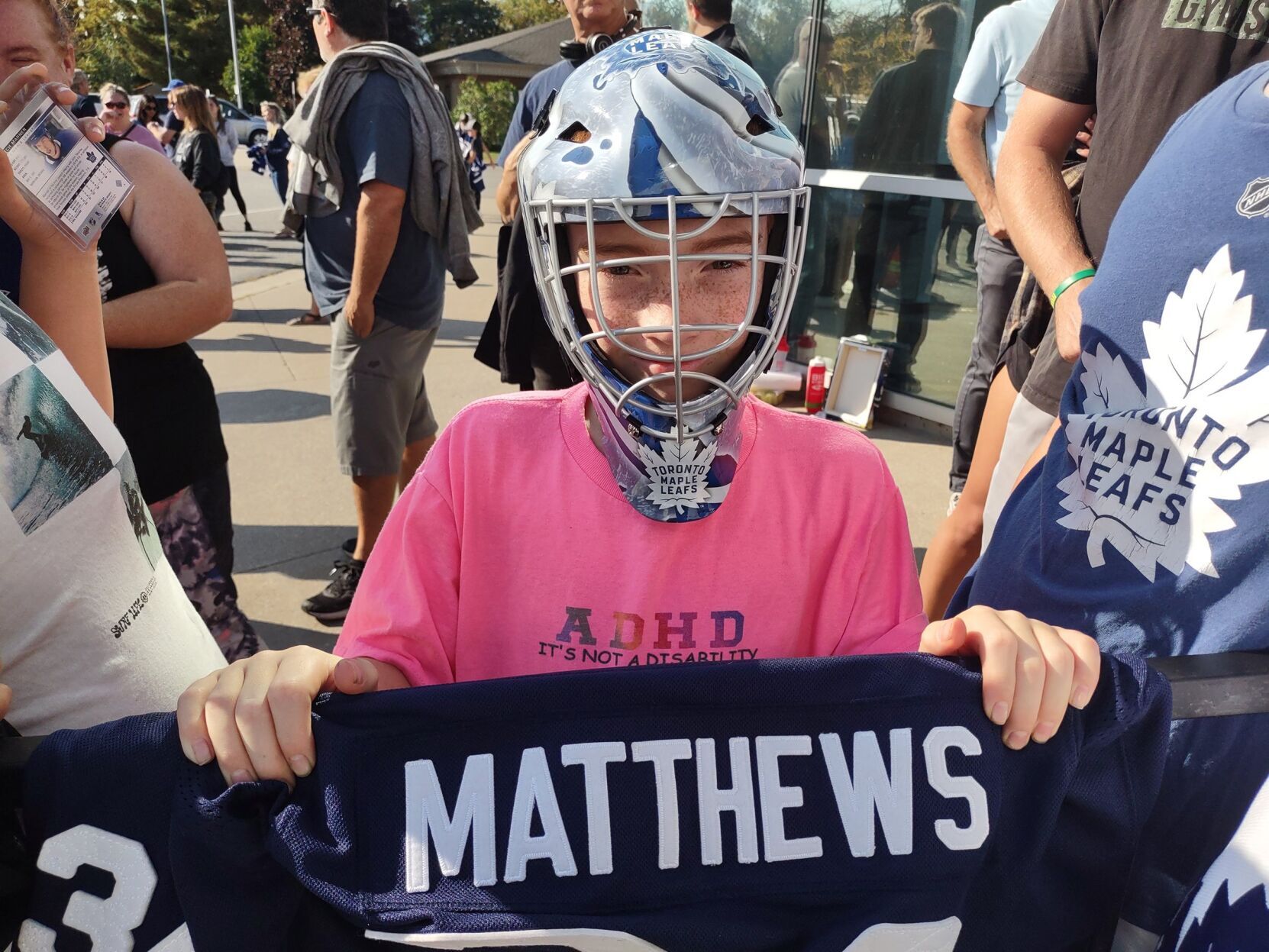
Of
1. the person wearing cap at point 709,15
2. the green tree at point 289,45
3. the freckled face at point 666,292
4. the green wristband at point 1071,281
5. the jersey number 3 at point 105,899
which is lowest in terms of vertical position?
the green tree at point 289,45

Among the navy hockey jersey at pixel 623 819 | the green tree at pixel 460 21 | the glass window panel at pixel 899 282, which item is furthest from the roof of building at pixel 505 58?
the green tree at pixel 460 21

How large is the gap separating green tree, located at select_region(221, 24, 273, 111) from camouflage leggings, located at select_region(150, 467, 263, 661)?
1946 inches

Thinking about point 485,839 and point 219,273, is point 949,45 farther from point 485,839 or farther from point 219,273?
point 485,839

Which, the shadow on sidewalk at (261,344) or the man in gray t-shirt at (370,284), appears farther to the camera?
the shadow on sidewalk at (261,344)

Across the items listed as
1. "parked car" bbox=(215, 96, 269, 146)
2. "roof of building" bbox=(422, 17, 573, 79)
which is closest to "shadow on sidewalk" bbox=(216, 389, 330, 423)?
"roof of building" bbox=(422, 17, 573, 79)

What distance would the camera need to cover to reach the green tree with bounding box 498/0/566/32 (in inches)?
2054

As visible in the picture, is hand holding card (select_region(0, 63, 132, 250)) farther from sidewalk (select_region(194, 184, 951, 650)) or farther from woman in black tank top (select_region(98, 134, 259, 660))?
sidewalk (select_region(194, 184, 951, 650))

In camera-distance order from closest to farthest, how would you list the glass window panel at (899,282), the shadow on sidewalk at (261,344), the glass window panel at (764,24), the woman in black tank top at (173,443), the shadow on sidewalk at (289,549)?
the woman in black tank top at (173,443)
the shadow on sidewalk at (289,549)
the glass window panel at (899,282)
the glass window panel at (764,24)
the shadow on sidewalk at (261,344)

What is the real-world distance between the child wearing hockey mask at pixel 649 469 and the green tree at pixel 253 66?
50482mm

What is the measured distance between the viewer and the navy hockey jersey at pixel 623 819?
0.83m

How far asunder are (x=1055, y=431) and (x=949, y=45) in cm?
410

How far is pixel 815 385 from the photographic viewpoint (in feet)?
17.2

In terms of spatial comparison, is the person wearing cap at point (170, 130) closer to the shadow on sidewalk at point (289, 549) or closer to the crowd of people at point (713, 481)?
the shadow on sidewalk at point (289, 549)

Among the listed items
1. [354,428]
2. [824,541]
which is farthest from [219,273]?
[824,541]
